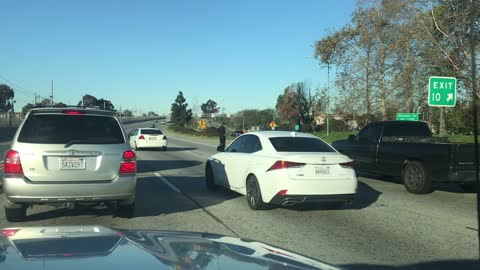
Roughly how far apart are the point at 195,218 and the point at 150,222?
815 millimetres

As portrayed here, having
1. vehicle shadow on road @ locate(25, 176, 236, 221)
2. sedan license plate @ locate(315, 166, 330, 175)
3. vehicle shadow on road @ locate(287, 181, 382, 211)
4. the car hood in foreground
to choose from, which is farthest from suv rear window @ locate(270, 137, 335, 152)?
the car hood in foreground

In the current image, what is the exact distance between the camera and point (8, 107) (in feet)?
424

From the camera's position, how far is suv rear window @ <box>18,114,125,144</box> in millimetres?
7582

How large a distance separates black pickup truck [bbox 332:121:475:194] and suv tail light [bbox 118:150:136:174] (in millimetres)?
7042

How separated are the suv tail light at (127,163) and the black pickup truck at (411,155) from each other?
23.1ft

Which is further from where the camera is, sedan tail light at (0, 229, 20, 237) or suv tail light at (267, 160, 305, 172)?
suv tail light at (267, 160, 305, 172)

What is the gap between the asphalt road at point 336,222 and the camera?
6.46 m

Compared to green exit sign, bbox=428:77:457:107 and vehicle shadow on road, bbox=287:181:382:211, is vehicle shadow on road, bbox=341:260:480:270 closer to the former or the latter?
vehicle shadow on road, bbox=287:181:382:211

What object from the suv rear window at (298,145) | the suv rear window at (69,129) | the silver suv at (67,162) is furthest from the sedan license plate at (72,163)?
the suv rear window at (298,145)

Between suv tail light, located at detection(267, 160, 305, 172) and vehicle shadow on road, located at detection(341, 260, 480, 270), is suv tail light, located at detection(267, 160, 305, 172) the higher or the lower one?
the higher one

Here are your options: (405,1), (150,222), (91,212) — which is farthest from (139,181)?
(405,1)

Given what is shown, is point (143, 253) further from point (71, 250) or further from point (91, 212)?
point (91, 212)

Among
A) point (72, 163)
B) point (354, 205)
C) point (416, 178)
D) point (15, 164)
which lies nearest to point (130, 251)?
point (72, 163)

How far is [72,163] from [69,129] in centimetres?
58
